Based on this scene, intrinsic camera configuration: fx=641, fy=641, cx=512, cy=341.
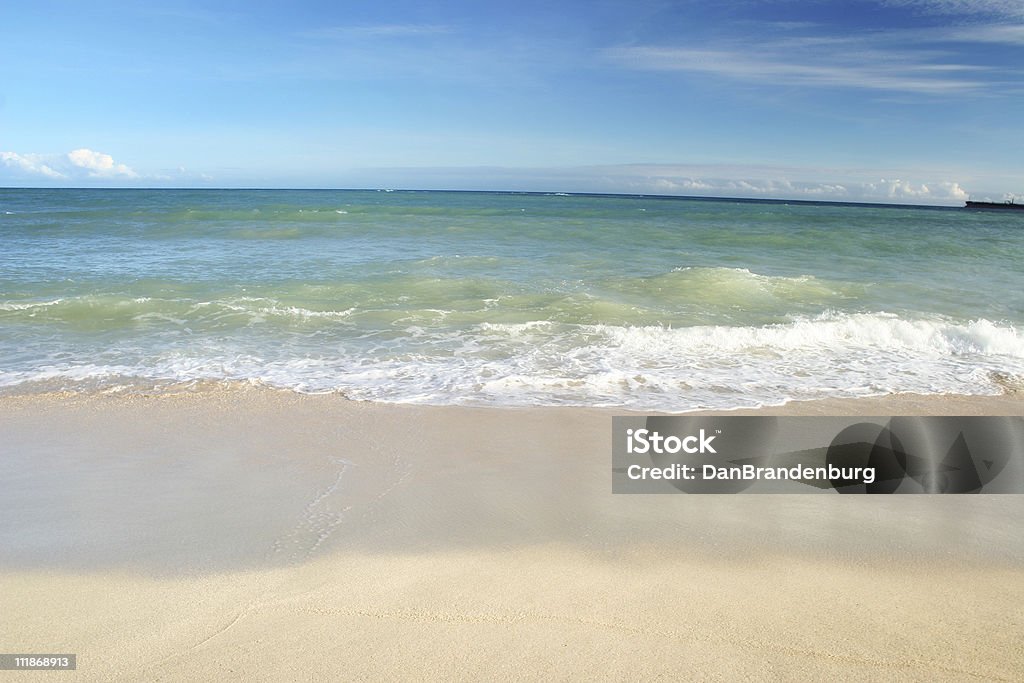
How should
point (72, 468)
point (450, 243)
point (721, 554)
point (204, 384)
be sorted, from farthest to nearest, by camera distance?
point (450, 243)
point (204, 384)
point (72, 468)
point (721, 554)

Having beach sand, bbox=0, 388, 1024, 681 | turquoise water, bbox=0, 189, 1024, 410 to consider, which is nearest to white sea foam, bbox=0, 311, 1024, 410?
turquoise water, bbox=0, 189, 1024, 410

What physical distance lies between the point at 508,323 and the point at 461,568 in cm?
610

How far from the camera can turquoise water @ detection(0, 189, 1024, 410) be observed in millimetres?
6328

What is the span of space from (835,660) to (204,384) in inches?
220

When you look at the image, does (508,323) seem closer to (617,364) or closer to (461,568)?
(617,364)

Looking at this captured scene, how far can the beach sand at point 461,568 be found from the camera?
7.86ft

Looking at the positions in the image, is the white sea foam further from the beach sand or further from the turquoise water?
the beach sand

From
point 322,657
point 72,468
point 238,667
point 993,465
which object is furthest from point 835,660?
point 72,468

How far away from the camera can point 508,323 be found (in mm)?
8969

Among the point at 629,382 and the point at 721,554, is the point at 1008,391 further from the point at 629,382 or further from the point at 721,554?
the point at 721,554

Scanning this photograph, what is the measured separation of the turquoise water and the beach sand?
1717 millimetres

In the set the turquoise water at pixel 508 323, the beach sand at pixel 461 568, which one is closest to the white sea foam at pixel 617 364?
the turquoise water at pixel 508 323

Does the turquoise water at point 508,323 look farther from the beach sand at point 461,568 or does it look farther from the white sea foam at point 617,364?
the beach sand at point 461,568

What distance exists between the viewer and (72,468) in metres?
4.17
